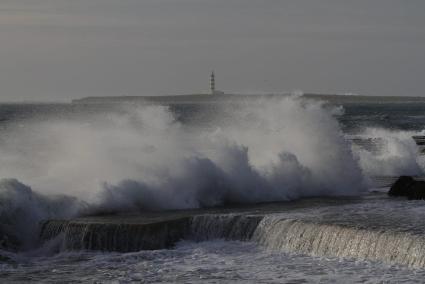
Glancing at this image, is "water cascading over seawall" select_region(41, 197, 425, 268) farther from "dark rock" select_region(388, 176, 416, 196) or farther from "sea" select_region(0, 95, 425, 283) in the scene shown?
"dark rock" select_region(388, 176, 416, 196)

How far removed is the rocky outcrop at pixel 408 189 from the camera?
778 inches

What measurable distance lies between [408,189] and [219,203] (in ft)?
14.9

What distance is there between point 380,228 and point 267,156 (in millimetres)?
9829

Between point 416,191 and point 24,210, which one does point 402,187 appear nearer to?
point 416,191

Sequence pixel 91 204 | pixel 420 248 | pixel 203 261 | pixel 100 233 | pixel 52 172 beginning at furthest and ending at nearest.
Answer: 1. pixel 52 172
2. pixel 91 204
3. pixel 100 233
4. pixel 203 261
5. pixel 420 248

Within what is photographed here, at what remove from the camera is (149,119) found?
2878cm

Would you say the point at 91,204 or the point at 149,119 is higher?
the point at 149,119

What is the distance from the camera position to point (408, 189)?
2005cm

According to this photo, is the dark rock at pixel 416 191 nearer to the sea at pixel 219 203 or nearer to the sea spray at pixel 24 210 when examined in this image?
Result: the sea at pixel 219 203

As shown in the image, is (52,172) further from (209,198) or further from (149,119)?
(149,119)

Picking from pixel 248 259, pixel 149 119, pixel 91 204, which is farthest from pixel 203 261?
pixel 149 119

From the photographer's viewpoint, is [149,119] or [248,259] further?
[149,119]

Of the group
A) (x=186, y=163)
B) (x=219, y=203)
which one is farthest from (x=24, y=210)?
(x=186, y=163)

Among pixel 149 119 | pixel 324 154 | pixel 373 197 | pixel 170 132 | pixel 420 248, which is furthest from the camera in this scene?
pixel 149 119
